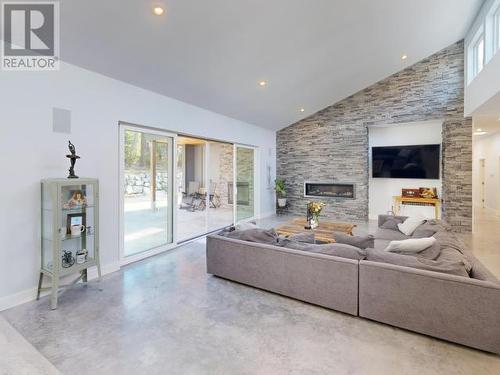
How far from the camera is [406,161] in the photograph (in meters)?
6.98

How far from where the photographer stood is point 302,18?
3.69 meters

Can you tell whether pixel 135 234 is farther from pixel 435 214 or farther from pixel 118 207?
pixel 435 214

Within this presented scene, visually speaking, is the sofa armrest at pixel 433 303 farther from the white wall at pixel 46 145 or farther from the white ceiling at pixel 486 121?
the white ceiling at pixel 486 121

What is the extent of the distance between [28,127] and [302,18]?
373cm

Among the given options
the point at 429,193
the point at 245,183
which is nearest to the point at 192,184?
the point at 245,183

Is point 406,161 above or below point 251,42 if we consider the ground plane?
below

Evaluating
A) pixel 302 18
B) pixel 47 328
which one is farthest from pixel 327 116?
pixel 47 328

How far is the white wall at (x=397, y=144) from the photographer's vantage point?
685 cm

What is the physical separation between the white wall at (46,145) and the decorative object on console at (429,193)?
263 inches

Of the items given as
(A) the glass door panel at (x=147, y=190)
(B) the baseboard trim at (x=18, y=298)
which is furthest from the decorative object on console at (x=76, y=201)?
(B) the baseboard trim at (x=18, y=298)

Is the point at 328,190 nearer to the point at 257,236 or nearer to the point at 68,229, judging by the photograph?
the point at 257,236

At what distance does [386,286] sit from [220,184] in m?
5.36

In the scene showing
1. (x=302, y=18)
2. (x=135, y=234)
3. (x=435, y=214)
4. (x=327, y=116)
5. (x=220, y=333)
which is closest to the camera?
(x=220, y=333)

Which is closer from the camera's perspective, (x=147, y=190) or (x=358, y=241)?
(x=358, y=241)
